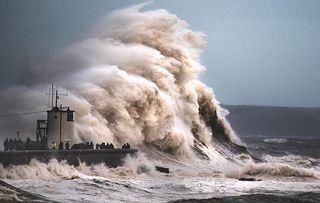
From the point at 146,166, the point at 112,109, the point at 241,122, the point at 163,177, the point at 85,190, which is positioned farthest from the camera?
the point at 241,122

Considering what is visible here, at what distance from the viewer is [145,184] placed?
59.8 feet

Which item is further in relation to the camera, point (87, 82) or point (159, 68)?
point (159, 68)

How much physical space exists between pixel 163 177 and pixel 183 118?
33.3 ft

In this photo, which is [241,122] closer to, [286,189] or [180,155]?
[180,155]

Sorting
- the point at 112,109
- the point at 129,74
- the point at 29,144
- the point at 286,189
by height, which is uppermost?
the point at 129,74

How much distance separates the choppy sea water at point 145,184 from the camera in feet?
51.6

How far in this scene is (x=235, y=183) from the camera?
20.0m

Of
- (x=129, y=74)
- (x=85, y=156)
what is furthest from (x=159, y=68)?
(x=85, y=156)

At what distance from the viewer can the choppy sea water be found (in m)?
15.7

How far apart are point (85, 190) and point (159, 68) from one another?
14.1 metres

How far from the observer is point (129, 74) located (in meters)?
28.3

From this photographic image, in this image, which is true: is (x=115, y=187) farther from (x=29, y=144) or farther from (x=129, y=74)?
(x=129, y=74)

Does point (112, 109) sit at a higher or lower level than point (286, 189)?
higher

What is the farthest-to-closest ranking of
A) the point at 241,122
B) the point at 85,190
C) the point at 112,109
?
1. the point at 241,122
2. the point at 112,109
3. the point at 85,190
